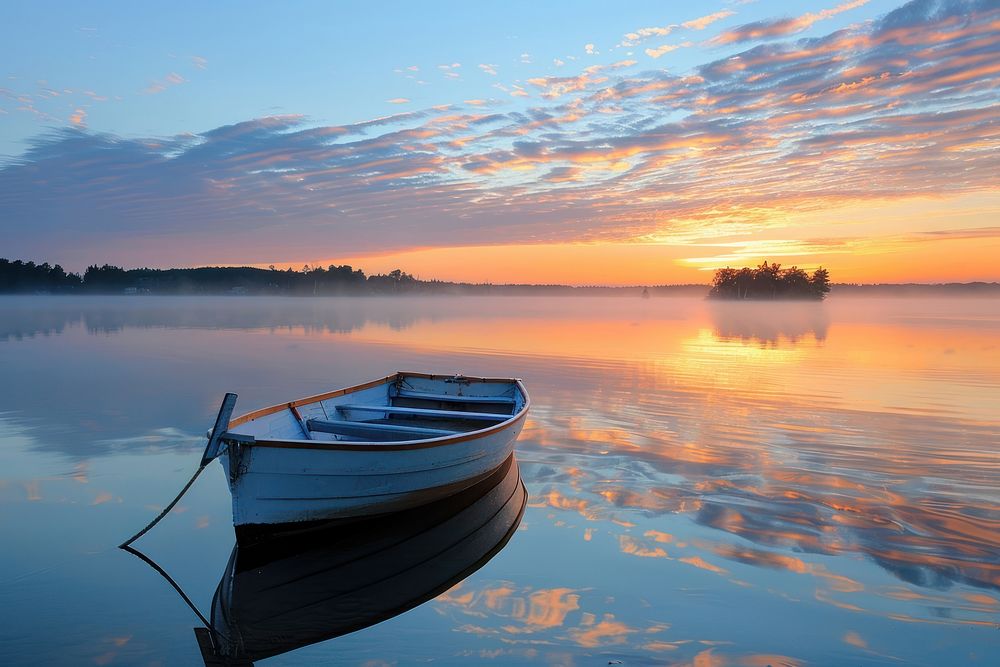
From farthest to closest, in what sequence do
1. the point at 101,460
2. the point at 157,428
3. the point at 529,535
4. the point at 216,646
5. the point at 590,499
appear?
the point at 157,428 → the point at 101,460 → the point at 590,499 → the point at 529,535 → the point at 216,646

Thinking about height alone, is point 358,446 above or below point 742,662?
above

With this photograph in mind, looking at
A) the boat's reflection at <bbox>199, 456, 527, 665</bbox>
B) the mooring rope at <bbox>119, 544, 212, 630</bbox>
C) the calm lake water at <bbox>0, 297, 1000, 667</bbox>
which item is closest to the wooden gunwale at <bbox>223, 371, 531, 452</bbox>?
the boat's reflection at <bbox>199, 456, 527, 665</bbox>

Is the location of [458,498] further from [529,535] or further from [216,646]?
[216,646]

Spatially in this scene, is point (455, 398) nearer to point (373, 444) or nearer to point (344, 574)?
point (373, 444)

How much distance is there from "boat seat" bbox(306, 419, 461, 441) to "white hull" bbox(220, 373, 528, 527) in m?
0.03

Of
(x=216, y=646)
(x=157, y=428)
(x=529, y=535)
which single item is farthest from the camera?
(x=157, y=428)

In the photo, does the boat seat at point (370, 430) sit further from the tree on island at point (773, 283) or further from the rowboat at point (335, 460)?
the tree on island at point (773, 283)

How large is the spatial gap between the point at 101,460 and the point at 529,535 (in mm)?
8508

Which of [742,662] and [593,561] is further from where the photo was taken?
[593,561]

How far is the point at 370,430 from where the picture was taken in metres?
9.85

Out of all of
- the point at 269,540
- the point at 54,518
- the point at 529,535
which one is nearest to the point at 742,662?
the point at 529,535

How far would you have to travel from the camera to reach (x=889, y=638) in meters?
5.80

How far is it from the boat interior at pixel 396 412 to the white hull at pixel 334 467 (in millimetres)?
36

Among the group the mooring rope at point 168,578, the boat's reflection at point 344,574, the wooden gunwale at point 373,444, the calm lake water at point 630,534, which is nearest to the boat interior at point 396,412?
the wooden gunwale at point 373,444
